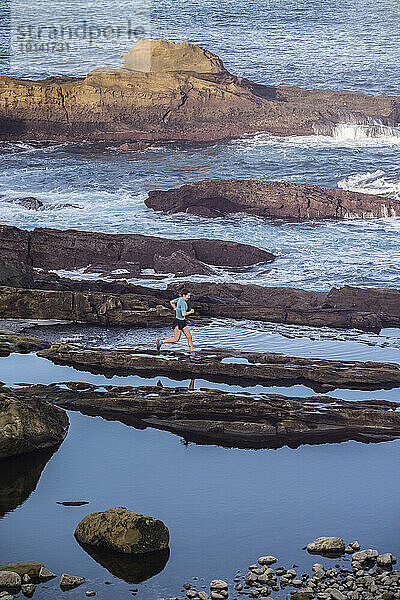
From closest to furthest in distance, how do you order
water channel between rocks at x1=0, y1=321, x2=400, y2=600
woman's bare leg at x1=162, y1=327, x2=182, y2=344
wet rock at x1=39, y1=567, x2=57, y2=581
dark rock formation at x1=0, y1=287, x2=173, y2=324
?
wet rock at x1=39, y1=567, x2=57, y2=581 → water channel between rocks at x1=0, y1=321, x2=400, y2=600 → woman's bare leg at x1=162, y1=327, x2=182, y2=344 → dark rock formation at x1=0, y1=287, x2=173, y2=324

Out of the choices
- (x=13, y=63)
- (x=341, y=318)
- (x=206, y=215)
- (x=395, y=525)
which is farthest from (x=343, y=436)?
(x=13, y=63)

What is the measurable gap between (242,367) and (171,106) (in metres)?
35.7

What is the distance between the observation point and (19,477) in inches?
376

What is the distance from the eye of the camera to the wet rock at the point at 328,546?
7.78 meters

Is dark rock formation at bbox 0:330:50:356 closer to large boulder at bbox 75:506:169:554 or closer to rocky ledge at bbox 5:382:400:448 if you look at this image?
rocky ledge at bbox 5:382:400:448

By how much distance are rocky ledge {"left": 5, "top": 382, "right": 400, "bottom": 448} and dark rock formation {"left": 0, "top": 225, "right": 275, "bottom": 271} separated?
1330 cm

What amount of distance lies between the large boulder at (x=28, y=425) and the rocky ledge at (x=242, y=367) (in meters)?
2.77

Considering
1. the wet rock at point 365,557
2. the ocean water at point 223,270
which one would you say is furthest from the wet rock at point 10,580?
the wet rock at point 365,557

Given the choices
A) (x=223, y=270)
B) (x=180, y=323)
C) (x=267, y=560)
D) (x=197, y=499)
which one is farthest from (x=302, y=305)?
A: (x=267, y=560)

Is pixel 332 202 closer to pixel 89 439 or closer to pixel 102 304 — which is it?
pixel 102 304

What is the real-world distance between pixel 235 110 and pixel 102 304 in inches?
1251

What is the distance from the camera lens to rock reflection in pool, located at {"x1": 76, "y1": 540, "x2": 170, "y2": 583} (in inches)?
294

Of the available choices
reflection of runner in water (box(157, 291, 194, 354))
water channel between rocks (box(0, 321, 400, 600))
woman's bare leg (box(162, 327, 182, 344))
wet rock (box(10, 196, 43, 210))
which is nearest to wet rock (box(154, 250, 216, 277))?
reflection of runner in water (box(157, 291, 194, 354))

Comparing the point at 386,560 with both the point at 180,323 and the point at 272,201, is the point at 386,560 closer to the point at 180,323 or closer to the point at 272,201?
the point at 180,323
